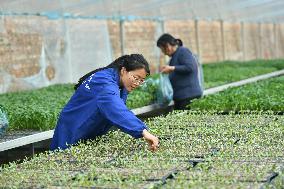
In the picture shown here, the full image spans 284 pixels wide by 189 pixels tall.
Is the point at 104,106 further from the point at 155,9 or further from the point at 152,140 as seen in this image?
the point at 155,9

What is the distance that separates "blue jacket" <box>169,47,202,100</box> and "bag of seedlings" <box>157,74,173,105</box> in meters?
0.07

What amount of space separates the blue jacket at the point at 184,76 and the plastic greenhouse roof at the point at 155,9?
363 centimetres

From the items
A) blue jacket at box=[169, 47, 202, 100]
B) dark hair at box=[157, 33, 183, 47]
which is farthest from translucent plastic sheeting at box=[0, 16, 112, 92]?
dark hair at box=[157, 33, 183, 47]

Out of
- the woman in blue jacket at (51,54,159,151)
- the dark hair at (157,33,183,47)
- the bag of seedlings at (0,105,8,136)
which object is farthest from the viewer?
the dark hair at (157,33,183,47)

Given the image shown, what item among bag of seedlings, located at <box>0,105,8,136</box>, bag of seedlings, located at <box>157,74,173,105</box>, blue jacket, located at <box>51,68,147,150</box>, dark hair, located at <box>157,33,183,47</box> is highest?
dark hair, located at <box>157,33,183,47</box>

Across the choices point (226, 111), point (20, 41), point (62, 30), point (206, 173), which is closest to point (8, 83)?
point (20, 41)

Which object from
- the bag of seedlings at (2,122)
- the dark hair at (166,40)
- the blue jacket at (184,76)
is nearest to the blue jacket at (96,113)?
the bag of seedlings at (2,122)

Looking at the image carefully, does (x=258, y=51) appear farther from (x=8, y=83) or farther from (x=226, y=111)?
(x=226, y=111)

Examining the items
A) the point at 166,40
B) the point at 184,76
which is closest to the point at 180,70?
the point at 184,76

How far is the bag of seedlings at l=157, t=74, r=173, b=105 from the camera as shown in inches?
369

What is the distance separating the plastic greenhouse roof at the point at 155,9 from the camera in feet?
39.1

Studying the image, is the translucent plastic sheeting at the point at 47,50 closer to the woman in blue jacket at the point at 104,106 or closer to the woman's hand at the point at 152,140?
the woman in blue jacket at the point at 104,106

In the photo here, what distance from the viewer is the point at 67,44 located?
13.2 meters

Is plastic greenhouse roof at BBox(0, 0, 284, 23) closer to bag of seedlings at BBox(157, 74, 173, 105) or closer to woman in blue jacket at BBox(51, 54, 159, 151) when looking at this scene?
bag of seedlings at BBox(157, 74, 173, 105)
